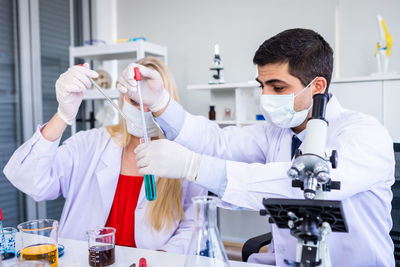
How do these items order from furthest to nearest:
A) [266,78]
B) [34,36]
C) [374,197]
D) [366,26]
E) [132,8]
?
[132,8]
[34,36]
[366,26]
[266,78]
[374,197]

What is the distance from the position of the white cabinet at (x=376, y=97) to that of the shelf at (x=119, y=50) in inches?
57.1

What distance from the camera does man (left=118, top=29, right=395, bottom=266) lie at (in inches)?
38.9

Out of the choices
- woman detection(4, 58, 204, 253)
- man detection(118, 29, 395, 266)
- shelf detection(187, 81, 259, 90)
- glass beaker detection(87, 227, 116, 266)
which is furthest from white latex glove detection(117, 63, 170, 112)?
shelf detection(187, 81, 259, 90)

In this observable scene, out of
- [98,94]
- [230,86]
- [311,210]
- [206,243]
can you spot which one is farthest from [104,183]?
[98,94]

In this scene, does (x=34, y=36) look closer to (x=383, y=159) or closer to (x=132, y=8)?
(x=132, y=8)

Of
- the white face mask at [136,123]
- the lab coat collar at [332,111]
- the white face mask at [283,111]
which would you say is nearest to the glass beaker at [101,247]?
the white face mask at [136,123]

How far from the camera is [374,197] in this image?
120 cm

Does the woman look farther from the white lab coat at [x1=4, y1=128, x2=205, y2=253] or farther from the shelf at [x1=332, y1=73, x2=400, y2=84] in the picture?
the shelf at [x1=332, y1=73, x2=400, y2=84]

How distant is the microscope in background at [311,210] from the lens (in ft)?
2.03

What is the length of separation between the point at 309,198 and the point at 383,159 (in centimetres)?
55

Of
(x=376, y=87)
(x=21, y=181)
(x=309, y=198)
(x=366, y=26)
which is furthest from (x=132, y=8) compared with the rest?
(x=309, y=198)

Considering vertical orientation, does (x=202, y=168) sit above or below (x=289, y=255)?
above

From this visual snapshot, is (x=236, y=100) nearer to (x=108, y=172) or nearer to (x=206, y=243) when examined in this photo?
(x=108, y=172)

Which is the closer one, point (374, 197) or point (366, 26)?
point (374, 197)
